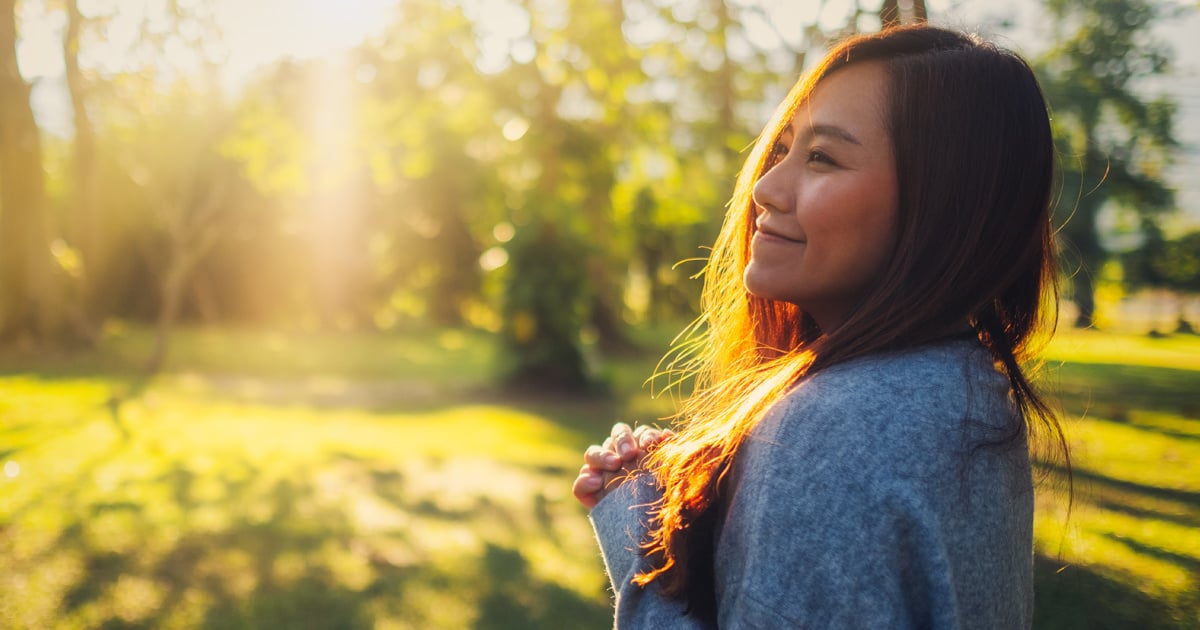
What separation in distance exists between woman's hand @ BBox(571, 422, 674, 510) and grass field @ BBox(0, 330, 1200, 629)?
0.99m

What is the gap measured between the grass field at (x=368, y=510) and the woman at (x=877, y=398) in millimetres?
820

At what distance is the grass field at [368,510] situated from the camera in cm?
454

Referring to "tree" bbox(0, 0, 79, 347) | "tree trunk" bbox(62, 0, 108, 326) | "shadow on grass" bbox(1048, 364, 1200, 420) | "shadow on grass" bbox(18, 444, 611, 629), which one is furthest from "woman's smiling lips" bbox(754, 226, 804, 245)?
"tree" bbox(0, 0, 79, 347)

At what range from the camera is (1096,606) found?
3.64 meters

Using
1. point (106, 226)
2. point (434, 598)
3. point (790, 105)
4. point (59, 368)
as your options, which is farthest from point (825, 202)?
point (106, 226)

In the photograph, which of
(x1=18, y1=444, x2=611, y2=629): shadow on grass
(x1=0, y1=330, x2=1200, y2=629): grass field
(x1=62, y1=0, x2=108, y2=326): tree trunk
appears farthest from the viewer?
(x1=62, y1=0, x2=108, y2=326): tree trunk

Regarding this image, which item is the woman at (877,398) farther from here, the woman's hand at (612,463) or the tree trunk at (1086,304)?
the tree trunk at (1086,304)

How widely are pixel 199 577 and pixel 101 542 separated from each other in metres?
1.01

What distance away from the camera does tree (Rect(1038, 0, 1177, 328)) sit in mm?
7891

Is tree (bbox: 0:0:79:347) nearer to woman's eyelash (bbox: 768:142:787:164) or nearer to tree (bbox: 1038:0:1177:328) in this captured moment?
tree (bbox: 1038:0:1177:328)

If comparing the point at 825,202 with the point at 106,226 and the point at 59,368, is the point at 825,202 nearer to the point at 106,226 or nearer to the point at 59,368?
the point at 59,368

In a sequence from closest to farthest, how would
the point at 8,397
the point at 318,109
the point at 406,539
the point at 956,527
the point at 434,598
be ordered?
the point at 956,527 → the point at 434,598 → the point at 406,539 → the point at 8,397 → the point at 318,109

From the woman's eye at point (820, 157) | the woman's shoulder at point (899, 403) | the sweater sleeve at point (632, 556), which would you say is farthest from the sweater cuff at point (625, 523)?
the woman's eye at point (820, 157)

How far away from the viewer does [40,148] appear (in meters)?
13.8
